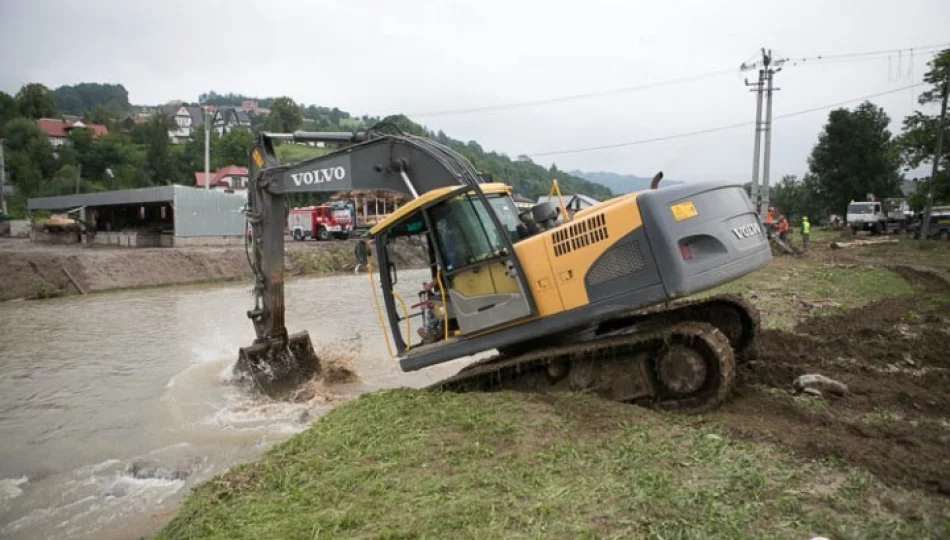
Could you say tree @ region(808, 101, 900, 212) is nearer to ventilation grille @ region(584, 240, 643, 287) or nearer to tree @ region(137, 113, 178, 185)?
ventilation grille @ region(584, 240, 643, 287)

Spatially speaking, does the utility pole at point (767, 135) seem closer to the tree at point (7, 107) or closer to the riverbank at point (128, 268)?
the riverbank at point (128, 268)

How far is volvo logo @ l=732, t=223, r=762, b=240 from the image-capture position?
19.3 ft

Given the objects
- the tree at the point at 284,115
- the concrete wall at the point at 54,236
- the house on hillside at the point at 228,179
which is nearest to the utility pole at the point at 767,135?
the concrete wall at the point at 54,236

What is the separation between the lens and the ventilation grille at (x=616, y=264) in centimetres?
559

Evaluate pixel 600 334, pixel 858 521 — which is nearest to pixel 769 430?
pixel 858 521

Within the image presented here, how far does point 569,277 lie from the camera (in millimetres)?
5941

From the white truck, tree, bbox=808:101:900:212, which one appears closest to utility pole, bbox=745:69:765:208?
the white truck

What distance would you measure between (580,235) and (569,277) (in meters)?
0.42

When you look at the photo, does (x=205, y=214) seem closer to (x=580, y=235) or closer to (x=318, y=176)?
(x=318, y=176)

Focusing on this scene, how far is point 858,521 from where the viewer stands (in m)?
3.21

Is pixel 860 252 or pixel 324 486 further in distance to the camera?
pixel 860 252

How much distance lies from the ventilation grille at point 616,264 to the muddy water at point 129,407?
4283 mm

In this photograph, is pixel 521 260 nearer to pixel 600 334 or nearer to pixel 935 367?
pixel 600 334

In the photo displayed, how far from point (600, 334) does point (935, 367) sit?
3761mm
